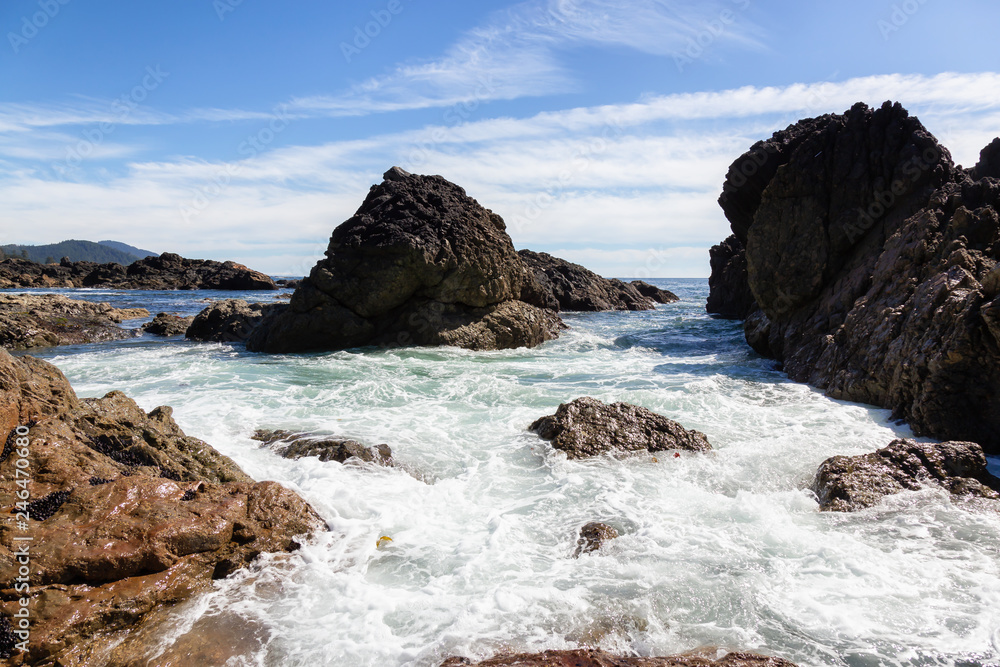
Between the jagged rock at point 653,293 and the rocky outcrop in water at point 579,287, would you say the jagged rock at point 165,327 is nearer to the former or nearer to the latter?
the rocky outcrop in water at point 579,287

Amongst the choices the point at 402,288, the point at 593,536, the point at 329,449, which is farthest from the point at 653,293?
the point at 593,536

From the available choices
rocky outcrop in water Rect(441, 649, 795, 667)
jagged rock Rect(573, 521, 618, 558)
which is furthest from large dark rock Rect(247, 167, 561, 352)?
rocky outcrop in water Rect(441, 649, 795, 667)

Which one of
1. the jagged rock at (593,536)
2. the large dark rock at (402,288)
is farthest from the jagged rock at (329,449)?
the large dark rock at (402,288)

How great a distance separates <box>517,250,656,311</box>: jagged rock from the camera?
30594 mm

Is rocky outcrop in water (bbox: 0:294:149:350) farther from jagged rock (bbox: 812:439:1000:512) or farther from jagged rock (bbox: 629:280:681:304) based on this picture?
jagged rock (bbox: 629:280:681:304)

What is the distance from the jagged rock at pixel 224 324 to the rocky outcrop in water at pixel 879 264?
13.2 m

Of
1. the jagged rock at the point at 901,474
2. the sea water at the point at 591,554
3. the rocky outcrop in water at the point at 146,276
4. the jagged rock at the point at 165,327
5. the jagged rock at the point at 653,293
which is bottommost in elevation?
the sea water at the point at 591,554

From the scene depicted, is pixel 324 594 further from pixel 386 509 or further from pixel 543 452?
pixel 543 452

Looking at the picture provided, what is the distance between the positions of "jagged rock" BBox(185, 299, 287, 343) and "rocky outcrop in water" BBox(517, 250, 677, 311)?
15.9 metres

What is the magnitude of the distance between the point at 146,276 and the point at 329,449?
6043 centimetres

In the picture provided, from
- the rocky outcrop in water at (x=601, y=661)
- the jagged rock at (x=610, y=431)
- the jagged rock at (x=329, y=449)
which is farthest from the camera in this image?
the jagged rock at (x=610, y=431)

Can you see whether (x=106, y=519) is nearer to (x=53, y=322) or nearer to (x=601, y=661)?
(x=601, y=661)

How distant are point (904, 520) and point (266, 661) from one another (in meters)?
4.61

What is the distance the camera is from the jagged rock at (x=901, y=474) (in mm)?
4590
